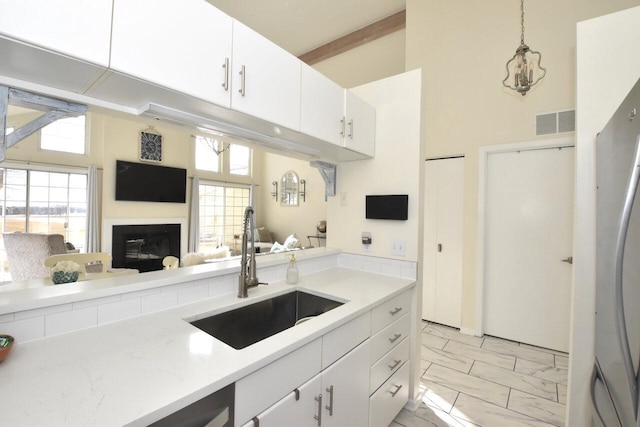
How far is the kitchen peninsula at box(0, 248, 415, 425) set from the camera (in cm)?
62

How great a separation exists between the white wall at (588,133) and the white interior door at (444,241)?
1.60 meters

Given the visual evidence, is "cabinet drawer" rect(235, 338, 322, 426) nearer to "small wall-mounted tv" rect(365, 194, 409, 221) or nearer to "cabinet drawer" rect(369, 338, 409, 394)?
"cabinet drawer" rect(369, 338, 409, 394)

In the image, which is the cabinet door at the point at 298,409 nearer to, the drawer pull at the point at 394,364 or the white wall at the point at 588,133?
the drawer pull at the point at 394,364

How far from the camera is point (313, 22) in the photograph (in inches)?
163

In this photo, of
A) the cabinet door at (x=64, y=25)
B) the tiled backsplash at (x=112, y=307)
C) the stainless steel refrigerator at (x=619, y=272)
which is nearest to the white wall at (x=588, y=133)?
the stainless steel refrigerator at (x=619, y=272)

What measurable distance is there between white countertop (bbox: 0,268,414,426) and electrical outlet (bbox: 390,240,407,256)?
0.89 meters

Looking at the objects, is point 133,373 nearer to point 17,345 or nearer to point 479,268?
point 17,345

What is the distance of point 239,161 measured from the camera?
286 inches

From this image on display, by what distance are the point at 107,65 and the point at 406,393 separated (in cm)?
227

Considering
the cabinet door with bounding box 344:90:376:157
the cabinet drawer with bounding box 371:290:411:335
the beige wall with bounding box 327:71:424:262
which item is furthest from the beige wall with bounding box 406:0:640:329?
the cabinet drawer with bounding box 371:290:411:335

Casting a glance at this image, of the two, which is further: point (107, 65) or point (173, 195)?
point (173, 195)

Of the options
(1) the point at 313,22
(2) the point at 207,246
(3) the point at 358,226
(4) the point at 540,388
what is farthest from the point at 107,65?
(2) the point at 207,246

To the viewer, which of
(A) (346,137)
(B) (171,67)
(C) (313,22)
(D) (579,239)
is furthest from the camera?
(C) (313,22)

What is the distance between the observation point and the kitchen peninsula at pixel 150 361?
624mm
